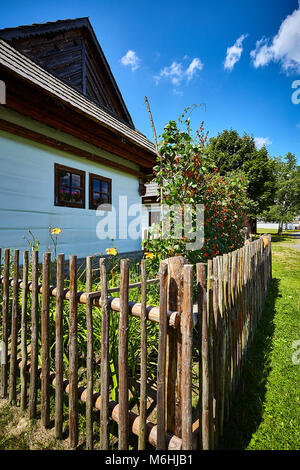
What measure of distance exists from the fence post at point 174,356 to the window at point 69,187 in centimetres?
419

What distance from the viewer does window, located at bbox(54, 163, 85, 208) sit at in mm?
4711

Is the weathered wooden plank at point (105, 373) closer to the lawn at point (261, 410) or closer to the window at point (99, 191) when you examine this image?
the lawn at point (261, 410)

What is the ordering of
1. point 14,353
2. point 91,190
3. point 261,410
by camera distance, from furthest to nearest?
point 91,190
point 14,353
point 261,410

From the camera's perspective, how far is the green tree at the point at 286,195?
27.5 metres

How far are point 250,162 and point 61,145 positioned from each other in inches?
710

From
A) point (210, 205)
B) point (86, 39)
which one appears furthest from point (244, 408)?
point (86, 39)

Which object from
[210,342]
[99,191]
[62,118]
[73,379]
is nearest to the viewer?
[210,342]

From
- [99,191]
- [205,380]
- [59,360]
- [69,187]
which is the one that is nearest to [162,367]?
[205,380]

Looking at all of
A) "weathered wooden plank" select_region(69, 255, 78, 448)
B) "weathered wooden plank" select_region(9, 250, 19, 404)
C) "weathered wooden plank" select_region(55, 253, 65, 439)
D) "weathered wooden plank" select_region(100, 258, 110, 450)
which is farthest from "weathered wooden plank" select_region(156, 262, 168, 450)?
"weathered wooden plank" select_region(9, 250, 19, 404)

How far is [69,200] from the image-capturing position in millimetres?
4973

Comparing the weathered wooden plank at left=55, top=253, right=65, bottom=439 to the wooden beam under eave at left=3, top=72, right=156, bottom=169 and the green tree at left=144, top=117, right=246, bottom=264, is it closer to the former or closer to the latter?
the green tree at left=144, top=117, right=246, bottom=264

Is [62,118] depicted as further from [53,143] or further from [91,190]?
[91,190]

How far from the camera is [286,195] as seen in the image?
29.2 m

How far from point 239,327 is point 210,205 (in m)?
1.80
